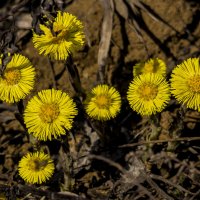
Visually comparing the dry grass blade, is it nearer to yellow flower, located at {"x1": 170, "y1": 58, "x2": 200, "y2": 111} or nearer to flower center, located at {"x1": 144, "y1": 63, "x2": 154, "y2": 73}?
flower center, located at {"x1": 144, "y1": 63, "x2": 154, "y2": 73}

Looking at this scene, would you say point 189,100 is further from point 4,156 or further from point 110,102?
point 4,156

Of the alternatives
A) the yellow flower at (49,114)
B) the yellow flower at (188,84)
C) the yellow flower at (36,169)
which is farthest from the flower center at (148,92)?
the yellow flower at (36,169)

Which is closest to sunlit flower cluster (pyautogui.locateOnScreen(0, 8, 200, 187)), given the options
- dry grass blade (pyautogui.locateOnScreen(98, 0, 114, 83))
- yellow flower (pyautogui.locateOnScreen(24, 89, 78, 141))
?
yellow flower (pyautogui.locateOnScreen(24, 89, 78, 141))

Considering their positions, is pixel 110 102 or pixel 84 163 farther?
pixel 84 163

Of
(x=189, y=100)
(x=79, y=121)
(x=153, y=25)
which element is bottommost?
(x=79, y=121)

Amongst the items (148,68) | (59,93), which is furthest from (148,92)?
(59,93)

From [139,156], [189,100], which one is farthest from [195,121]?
[189,100]

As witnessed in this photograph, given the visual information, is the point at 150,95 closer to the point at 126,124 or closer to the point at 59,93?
the point at 59,93
